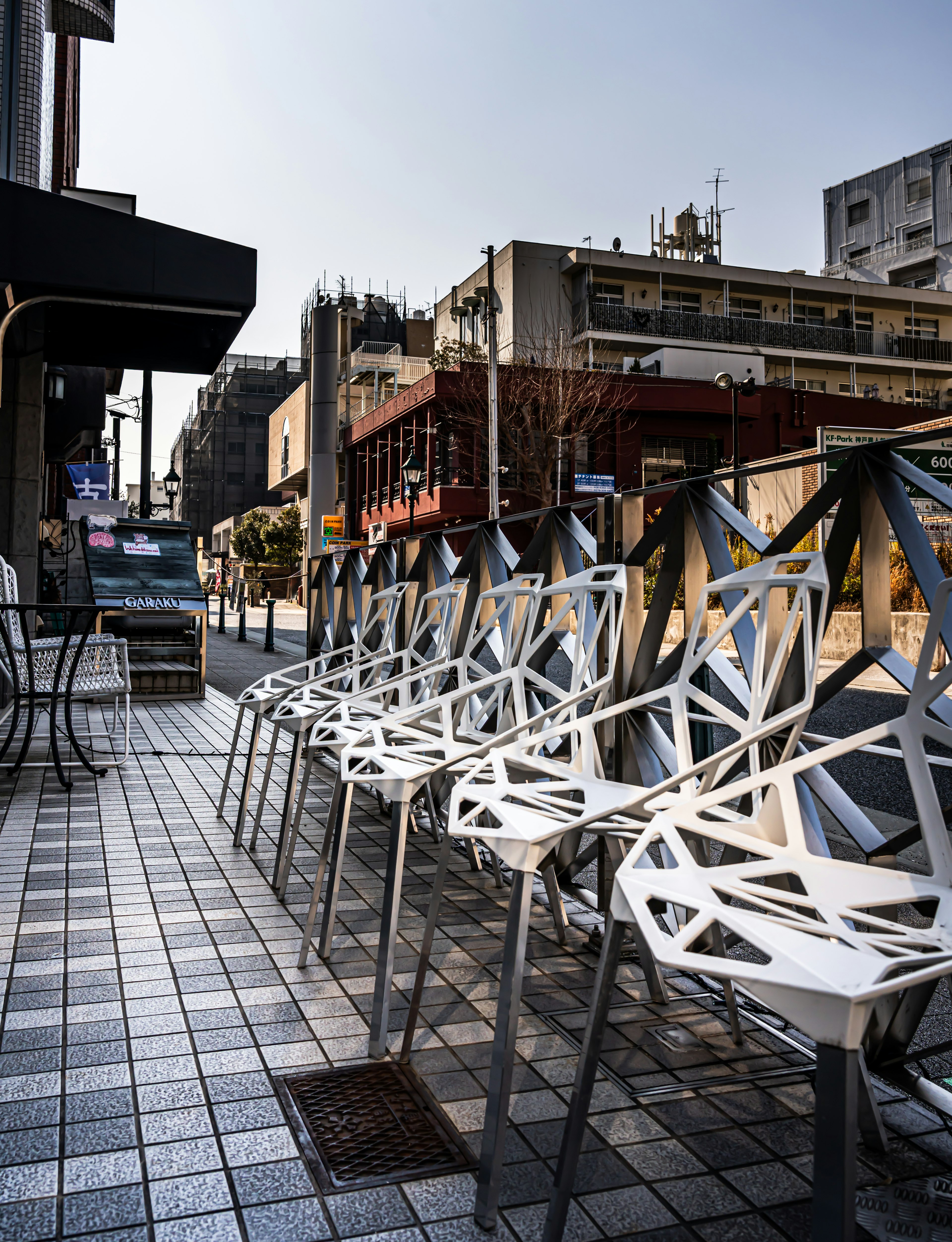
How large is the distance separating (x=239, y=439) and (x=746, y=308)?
48.7 metres

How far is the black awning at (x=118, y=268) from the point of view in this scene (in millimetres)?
7484

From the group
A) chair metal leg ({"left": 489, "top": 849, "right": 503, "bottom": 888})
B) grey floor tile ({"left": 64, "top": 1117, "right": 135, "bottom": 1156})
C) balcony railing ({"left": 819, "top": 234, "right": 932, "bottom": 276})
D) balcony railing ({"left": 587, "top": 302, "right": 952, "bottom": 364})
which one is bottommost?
grey floor tile ({"left": 64, "top": 1117, "right": 135, "bottom": 1156})

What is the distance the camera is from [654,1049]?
2.48 metres

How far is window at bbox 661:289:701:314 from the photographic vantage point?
41.5m

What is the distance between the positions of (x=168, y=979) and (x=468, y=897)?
1.25 m

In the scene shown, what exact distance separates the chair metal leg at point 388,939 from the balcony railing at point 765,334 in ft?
125

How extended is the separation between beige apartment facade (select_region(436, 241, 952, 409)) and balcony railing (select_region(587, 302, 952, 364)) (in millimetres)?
48

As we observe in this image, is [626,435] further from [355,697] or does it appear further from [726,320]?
[355,697]

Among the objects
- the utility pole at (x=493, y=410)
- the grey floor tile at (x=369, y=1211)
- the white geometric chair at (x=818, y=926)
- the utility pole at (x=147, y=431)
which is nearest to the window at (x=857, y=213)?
the utility pole at (x=493, y=410)

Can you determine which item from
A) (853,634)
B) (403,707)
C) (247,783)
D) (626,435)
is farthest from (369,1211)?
(626,435)

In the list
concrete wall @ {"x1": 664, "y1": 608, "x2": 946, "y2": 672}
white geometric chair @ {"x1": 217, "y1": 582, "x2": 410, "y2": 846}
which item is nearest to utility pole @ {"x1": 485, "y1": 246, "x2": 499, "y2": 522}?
concrete wall @ {"x1": 664, "y1": 608, "x2": 946, "y2": 672}

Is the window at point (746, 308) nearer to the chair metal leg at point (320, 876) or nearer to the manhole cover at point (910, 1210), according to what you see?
the chair metal leg at point (320, 876)

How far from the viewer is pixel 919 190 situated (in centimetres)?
4947

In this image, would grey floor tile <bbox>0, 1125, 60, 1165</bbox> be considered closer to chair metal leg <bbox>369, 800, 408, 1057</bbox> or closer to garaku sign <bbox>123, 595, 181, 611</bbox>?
chair metal leg <bbox>369, 800, 408, 1057</bbox>
